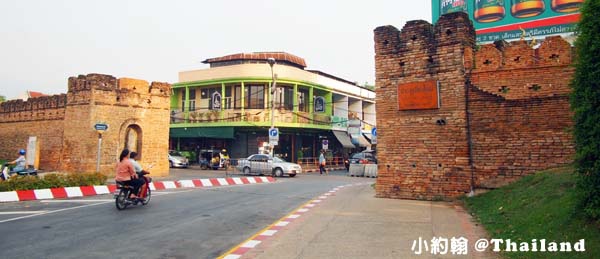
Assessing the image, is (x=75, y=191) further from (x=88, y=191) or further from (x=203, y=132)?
(x=203, y=132)

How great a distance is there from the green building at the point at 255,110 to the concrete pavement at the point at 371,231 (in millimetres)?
22224

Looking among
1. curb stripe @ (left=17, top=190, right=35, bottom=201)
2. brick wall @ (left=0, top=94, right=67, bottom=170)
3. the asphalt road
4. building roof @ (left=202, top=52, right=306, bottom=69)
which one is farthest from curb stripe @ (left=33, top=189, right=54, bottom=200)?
building roof @ (left=202, top=52, right=306, bottom=69)

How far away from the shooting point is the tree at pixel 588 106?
5.60 metres

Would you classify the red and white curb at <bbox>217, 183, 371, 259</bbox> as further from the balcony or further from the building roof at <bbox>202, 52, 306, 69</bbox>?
the building roof at <bbox>202, 52, 306, 69</bbox>

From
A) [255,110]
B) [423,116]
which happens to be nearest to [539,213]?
[423,116]

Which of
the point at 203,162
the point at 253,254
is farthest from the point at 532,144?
the point at 203,162

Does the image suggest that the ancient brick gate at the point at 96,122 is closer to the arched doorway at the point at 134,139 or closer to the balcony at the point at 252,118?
the arched doorway at the point at 134,139

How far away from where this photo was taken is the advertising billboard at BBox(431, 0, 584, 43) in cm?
2400

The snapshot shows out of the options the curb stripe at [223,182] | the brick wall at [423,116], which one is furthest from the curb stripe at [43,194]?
the brick wall at [423,116]

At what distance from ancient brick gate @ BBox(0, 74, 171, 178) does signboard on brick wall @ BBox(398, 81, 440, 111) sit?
17393 mm

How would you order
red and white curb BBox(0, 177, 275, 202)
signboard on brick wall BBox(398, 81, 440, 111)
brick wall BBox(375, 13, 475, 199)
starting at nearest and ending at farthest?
brick wall BBox(375, 13, 475, 199), signboard on brick wall BBox(398, 81, 440, 111), red and white curb BBox(0, 177, 275, 202)

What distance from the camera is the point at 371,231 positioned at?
796 cm

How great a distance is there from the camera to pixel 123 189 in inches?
425

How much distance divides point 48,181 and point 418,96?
509 inches
